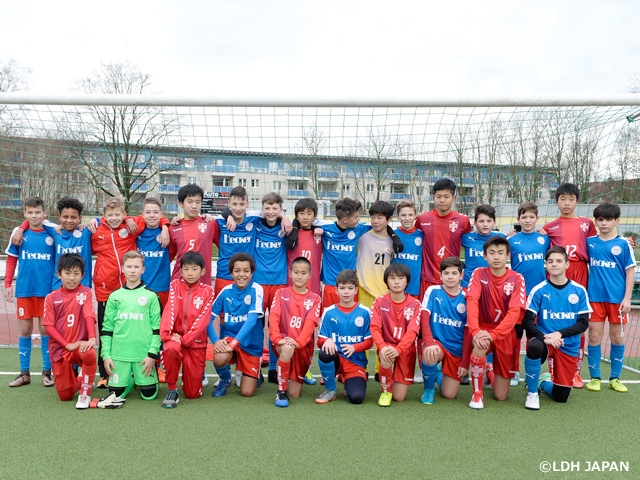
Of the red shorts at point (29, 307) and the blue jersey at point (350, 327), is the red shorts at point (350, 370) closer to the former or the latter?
the blue jersey at point (350, 327)

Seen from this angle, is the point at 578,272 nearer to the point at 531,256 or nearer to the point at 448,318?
the point at 531,256

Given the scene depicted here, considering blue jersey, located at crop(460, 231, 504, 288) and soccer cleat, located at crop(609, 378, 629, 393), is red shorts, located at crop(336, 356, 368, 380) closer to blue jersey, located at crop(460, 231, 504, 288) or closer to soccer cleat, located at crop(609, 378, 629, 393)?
blue jersey, located at crop(460, 231, 504, 288)

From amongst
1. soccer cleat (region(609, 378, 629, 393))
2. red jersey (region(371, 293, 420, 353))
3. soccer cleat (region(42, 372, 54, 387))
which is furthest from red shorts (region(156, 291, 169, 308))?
soccer cleat (region(609, 378, 629, 393))

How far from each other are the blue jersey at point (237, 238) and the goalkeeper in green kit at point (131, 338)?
0.85 meters

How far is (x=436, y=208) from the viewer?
430 centimetres

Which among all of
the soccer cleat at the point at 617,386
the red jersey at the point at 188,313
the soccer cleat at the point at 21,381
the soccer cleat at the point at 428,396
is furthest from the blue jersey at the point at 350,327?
the soccer cleat at the point at 21,381

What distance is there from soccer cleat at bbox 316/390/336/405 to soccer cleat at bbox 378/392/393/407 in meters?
0.37

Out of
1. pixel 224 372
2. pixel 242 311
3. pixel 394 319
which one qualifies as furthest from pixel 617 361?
pixel 224 372

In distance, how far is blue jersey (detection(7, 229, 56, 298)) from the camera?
406 centimetres

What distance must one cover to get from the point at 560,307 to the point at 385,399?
1.58 metres

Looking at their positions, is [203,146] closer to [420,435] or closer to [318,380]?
[318,380]

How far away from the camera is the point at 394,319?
3.61 m

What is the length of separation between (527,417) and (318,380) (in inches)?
69.7

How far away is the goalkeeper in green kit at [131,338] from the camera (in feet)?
11.1
